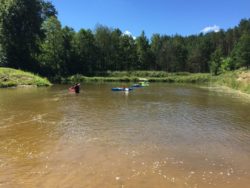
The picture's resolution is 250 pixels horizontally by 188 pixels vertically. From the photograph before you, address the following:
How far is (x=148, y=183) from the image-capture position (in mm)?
9695

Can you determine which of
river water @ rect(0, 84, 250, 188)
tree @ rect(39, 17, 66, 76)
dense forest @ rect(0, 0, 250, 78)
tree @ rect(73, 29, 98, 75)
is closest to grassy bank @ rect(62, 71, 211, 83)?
dense forest @ rect(0, 0, 250, 78)

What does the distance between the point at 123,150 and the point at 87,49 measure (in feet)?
263

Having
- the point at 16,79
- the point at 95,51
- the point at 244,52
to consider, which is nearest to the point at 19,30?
the point at 16,79

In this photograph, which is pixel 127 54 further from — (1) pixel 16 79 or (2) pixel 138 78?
(1) pixel 16 79

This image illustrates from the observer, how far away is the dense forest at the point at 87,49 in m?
64.4

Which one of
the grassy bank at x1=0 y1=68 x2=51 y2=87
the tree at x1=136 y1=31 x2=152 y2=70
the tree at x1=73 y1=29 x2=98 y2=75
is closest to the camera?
the grassy bank at x1=0 y1=68 x2=51 y2=87

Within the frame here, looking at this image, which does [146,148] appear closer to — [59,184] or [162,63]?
[59,184]

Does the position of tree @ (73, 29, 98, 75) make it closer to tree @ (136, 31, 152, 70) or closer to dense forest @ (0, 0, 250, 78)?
dense forest @ (0, 0, 250, 78)

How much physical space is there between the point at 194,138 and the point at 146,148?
345 centimetres

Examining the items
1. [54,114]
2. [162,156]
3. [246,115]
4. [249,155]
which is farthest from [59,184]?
[246,115]

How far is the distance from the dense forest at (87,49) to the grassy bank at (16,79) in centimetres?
1299

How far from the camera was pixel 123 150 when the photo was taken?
13219mm

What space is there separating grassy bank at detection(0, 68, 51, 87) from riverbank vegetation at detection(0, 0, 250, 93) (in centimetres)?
1309

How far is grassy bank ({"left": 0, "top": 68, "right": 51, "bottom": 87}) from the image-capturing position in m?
45.9
